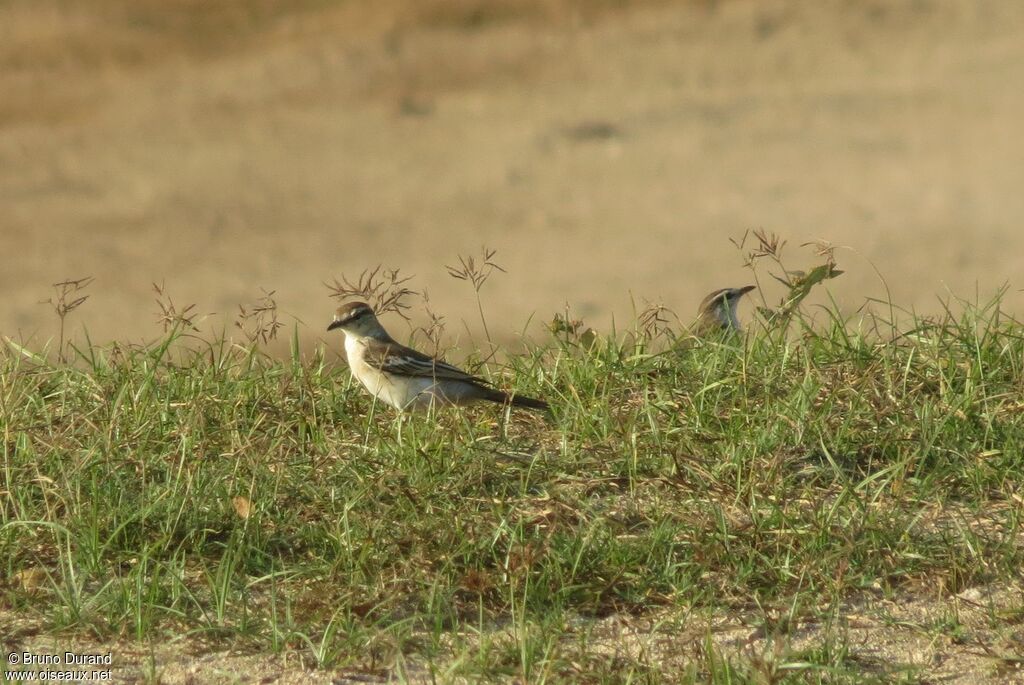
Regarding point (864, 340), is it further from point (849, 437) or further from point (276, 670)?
point (276, 670)

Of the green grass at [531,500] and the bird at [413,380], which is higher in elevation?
the bird at [413,380]

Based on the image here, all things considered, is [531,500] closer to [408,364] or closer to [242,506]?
[242,506]

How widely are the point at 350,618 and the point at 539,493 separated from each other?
1.18 meters

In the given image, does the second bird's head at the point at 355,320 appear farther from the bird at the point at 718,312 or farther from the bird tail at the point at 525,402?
the bird at the point at 718,312

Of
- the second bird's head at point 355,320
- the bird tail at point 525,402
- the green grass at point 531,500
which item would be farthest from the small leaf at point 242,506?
the second bird's head at point 355,320

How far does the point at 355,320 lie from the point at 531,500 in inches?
103

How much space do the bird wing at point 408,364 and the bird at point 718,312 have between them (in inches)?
48.5

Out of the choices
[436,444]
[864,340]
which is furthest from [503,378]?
[864,340]

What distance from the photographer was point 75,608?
4.86 m

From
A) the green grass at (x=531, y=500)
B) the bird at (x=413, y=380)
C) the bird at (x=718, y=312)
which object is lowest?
the green grass at (x=531, y=500)

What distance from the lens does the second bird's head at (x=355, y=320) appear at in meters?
8.01

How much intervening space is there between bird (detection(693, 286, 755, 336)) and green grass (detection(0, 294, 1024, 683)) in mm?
450

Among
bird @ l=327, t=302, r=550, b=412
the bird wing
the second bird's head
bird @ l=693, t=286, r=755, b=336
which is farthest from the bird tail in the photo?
the second bird's head

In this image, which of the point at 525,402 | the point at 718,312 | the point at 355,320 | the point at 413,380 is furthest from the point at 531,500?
the point at 718,312
